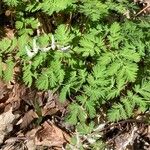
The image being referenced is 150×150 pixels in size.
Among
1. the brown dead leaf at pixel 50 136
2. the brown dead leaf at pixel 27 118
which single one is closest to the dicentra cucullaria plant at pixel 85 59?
the brown dead leaf at pixel 50 136

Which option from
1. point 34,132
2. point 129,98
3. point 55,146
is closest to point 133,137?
point 129,98

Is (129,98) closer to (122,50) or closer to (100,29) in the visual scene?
(122,50)

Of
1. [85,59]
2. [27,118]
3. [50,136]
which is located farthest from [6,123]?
[85,59]

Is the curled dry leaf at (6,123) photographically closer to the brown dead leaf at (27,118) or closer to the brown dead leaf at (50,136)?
the brown dead leaf at (27,118)

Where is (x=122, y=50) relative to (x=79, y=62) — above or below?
above

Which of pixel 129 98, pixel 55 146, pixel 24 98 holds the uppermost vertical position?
pixel 129 98

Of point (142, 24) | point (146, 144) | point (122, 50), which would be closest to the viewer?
point (122, 50)

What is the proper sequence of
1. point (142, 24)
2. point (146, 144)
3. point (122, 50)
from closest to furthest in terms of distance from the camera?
1. point (122, 50)
2. point (142, 24)
3. point (146, 144)
